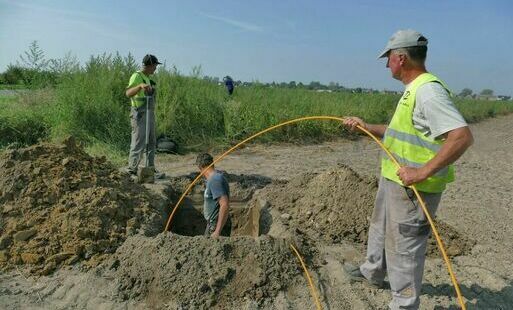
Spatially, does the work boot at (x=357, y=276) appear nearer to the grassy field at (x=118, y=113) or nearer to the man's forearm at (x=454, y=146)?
the man's forearm at (x=454, y=146)

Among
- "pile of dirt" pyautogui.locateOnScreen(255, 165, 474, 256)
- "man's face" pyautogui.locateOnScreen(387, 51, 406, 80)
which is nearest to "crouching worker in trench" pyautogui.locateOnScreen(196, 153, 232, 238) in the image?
"pile of dirt" pyautogui.locateOnScreen(255, 165, 474, 256)

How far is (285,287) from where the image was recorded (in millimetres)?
3994

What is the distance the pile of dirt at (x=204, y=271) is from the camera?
3.80m

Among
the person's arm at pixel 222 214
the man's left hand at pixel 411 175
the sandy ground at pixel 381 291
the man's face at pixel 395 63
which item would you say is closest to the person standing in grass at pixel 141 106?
the person's arm at pixel 222 214

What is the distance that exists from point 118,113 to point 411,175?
29.2ft

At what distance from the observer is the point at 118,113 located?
10672 millimetres

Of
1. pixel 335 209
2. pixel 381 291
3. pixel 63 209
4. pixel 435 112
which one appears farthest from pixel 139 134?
pixel 435 112

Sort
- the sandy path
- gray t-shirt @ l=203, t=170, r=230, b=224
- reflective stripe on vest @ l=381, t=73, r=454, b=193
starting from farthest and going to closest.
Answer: gray t-shirt @ l=203, t=170, r=230, b=224
the sandy path
reflective stripe on vest @ l=381, t=73, r=454, b=193

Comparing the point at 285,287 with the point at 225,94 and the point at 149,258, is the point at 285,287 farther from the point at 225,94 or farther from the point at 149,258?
the point at 225,94

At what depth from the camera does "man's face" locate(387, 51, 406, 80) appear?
3088mm

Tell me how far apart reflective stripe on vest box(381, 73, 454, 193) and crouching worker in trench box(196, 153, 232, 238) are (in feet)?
6.82

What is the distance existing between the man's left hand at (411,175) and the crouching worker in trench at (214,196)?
2.23 meters

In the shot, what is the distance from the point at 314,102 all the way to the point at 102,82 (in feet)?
25.6

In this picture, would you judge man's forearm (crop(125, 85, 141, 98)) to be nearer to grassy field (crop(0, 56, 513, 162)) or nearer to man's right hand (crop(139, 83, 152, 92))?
man's right hand (crop(139, 83, 152, 92))
